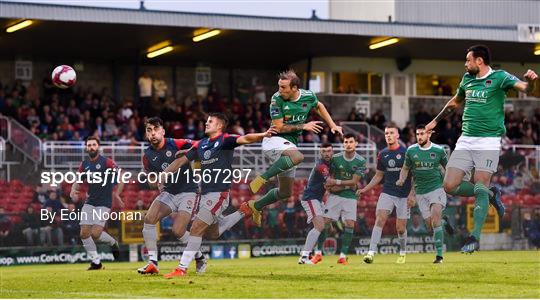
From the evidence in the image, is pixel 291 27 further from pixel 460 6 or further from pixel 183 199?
pixel 183 199

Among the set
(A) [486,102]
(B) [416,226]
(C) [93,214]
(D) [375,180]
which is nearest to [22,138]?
(C) [93,214]

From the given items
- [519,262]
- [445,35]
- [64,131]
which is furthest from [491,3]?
[519,262]

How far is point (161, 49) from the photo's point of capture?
4153 cm

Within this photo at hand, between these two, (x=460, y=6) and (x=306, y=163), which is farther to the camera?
(x=460, y=6)

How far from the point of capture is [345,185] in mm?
25531

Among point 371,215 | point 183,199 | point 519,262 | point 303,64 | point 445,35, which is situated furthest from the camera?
point 303,64

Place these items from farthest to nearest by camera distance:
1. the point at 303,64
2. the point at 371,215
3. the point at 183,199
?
the point at 303,64
the point at 371,215
the point at 183,199

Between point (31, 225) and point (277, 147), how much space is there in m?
8.05

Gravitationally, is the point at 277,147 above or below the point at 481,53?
below

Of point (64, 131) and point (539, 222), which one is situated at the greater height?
point (64, 131)

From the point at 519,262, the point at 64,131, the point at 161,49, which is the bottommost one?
the point at 519,262

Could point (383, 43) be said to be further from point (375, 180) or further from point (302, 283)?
point (302, 283)

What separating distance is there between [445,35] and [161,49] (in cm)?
964

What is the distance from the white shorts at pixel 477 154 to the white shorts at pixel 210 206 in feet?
12.8
